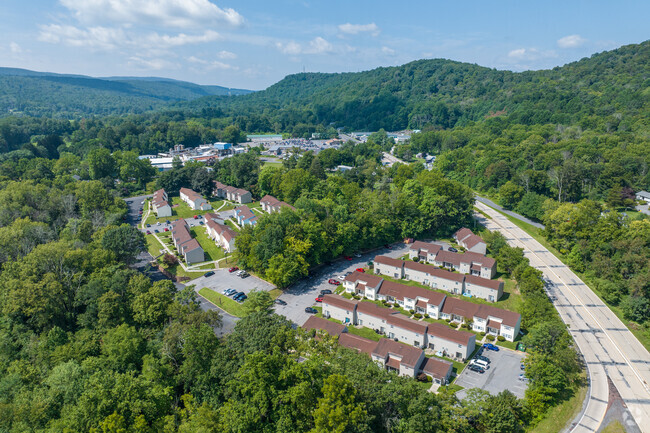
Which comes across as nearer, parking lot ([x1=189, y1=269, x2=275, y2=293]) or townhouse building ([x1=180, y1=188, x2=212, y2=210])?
parking lot ([x1=189, y1=269, x2=275, y2=293])

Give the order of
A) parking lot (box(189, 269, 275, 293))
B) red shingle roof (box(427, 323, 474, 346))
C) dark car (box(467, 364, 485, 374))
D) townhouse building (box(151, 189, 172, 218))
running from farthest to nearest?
townhouse building (box(151, 189, 172, 218)) < parking lot (box(189, 269, 275, 293)) < red shingle roof (box(427, 323, 474, 346)) < dark car (box(467, 364, 485, 374))

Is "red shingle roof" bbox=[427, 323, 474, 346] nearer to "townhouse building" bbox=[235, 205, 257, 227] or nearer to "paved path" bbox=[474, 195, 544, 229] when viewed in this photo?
"townhouse building" bbox=[235, 205, 257, 227]

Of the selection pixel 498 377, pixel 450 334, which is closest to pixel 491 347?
pixel 498 377

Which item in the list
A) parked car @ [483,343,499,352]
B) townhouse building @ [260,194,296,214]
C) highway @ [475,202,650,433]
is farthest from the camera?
townhouse building @ [260,194,296,214]

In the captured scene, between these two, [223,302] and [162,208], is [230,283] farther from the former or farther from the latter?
[162,208]

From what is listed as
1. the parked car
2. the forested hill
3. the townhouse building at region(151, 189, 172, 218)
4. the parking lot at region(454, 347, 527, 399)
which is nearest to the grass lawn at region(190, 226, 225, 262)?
the townhouse building at region(151, 189, 172, 218)

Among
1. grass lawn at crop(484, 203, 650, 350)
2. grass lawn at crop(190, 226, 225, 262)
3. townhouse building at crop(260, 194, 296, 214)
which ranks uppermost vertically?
grass lawn at crop(484, 203, 650, 350)

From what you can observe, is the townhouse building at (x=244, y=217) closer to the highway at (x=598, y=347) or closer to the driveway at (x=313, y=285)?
the driveway at (x=313, y=285)

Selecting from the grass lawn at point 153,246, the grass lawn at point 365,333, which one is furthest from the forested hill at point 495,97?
the grass lawn at point 153,246
